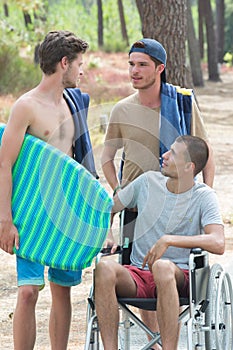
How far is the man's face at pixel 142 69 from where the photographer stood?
5.22 meters

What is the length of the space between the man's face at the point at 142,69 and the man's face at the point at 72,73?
1.53 ft

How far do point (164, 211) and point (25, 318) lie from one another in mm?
873

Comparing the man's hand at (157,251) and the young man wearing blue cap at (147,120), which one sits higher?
the young man wearing blue cap at (147,120)

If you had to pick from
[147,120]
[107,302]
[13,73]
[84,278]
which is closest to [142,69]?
[147,120]

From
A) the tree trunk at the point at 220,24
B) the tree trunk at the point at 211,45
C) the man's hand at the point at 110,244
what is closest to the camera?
the man's hand at the point at 110,244

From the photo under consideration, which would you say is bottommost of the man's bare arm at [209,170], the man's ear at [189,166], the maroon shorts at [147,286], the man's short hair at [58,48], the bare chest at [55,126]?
the maroon shorts at [147,286]

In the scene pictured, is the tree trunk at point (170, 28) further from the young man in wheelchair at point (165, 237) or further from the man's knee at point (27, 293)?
the man's knee at point (27, 293)

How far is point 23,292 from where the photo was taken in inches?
185

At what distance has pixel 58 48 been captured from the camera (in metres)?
4.73

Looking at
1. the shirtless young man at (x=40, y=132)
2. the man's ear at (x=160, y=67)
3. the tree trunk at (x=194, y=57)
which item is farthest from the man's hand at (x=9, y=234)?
the tree trunk at (x=194, y=57)

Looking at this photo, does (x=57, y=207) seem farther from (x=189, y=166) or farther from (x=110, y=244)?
(x=189, y=166)

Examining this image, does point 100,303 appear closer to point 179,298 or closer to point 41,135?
point 179,298

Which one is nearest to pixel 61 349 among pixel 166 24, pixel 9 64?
pixel 166 24

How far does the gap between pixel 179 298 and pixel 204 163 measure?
0.70 meters
